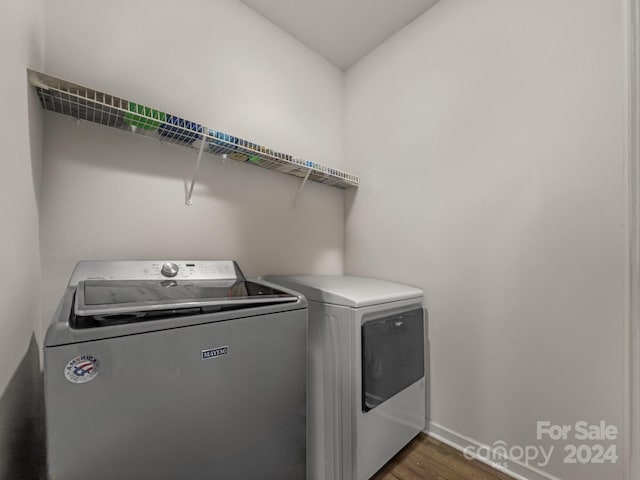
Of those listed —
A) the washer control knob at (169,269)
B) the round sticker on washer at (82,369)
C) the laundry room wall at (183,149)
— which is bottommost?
the round sticker on washer at (82,369)

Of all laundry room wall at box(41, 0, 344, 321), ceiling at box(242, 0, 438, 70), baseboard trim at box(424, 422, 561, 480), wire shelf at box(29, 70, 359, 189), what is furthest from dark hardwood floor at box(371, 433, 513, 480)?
ceiling at box(242, 0, 438, 70)

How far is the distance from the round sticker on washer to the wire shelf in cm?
96

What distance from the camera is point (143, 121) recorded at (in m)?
1.22

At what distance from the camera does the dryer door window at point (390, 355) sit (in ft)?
4.33

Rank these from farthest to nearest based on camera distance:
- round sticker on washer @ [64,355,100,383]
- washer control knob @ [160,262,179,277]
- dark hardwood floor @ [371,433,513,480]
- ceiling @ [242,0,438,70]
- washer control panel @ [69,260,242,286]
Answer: ceiling @ [242,0,438,70] → dark hardwood floor @ [371,433,513,480] → washer control knob @ [160,262,179,277] → washer control panel @ [69,260,242,286] → round sticker on washer @ [64,355,100,383]

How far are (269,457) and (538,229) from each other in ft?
5.13

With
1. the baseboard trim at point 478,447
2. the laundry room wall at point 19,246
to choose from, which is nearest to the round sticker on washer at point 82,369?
the laundry room wall at point 19,246

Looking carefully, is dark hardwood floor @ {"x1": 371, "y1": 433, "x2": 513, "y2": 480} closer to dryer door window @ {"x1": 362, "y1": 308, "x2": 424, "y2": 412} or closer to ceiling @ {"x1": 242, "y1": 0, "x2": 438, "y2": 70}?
dryer door window @ {"x1": 362, "y1": 308, "x2": 424, "y2": 412}

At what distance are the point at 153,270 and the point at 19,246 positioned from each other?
1.49ft

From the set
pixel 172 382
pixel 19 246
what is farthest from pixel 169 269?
pixel 172 382

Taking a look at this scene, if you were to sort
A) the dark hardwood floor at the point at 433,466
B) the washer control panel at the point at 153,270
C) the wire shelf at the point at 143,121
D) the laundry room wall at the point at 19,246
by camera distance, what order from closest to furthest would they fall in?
the laundry room wall at the point at 19,246 < the wire shelf at the point at 143,121 < the washer control panel at the point at 153,270 < the dark hardwood floor at the point at 433,466

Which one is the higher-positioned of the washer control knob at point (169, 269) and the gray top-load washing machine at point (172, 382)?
the washer control knob at point (169, 269)

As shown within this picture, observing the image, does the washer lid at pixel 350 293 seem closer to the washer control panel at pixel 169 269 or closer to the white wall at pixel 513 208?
the white wall at pixel 513 208

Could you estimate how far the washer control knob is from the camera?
125 centimetres
